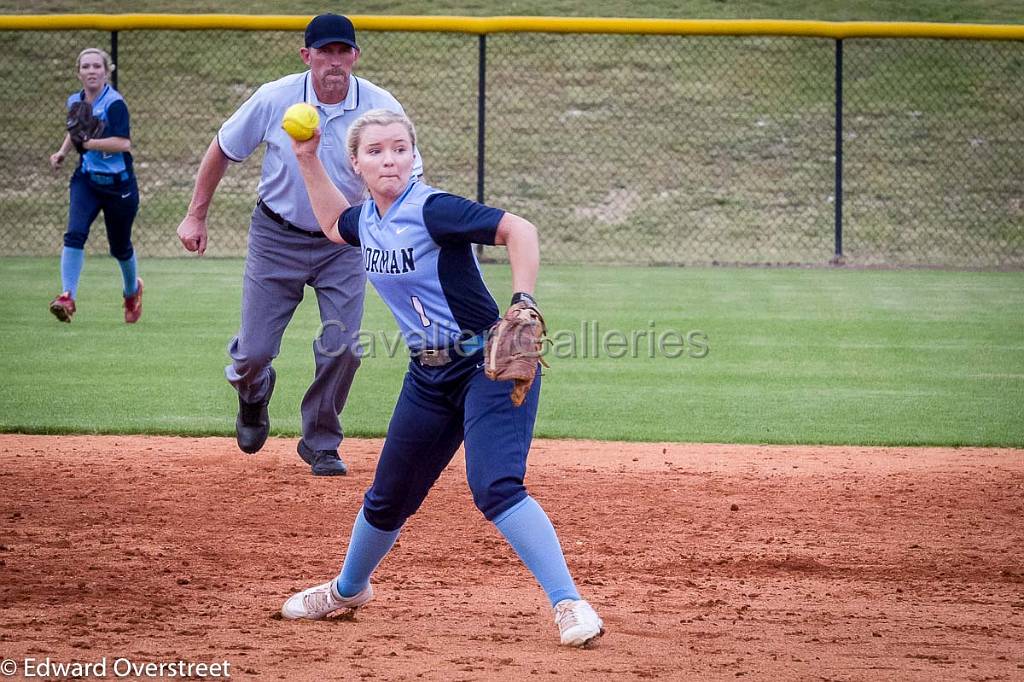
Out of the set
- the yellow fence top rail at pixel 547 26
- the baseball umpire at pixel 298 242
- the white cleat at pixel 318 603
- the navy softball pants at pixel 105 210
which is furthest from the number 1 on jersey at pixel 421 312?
the yellow fence top rail at pixel 547 26

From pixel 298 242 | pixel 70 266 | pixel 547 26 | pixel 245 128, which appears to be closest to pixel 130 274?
pixel 70 266

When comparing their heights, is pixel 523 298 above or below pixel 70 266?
above

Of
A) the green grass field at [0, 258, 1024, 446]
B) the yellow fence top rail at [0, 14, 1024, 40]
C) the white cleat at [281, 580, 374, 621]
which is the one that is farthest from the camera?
the yellow fence top rail at [0, 14, 1024, 40]

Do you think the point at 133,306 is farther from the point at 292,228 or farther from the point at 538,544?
the point at 538,544

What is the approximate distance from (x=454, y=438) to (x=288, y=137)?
7.00ft

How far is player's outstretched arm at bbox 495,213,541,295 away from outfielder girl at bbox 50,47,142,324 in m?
6.66

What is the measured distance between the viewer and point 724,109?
65.4 feet

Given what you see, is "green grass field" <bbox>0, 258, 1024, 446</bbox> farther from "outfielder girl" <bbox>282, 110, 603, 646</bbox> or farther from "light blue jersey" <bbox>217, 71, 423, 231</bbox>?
"outfielder girl" <bbox>282, 110, 603, 646</bbox>

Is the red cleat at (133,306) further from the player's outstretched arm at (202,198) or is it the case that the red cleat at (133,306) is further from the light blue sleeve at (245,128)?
the light blue sleeve at (245,128)

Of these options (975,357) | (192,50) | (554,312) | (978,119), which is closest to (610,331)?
(554,312)

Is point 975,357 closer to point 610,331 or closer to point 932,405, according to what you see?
point 932,405

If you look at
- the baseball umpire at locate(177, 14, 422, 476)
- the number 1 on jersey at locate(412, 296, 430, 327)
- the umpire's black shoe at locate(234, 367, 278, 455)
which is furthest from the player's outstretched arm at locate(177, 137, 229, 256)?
the number 1 on jersey at locate(412, 296, 430, 327)

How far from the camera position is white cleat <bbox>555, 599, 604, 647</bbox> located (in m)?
3.53

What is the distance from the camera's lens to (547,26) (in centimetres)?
1312
